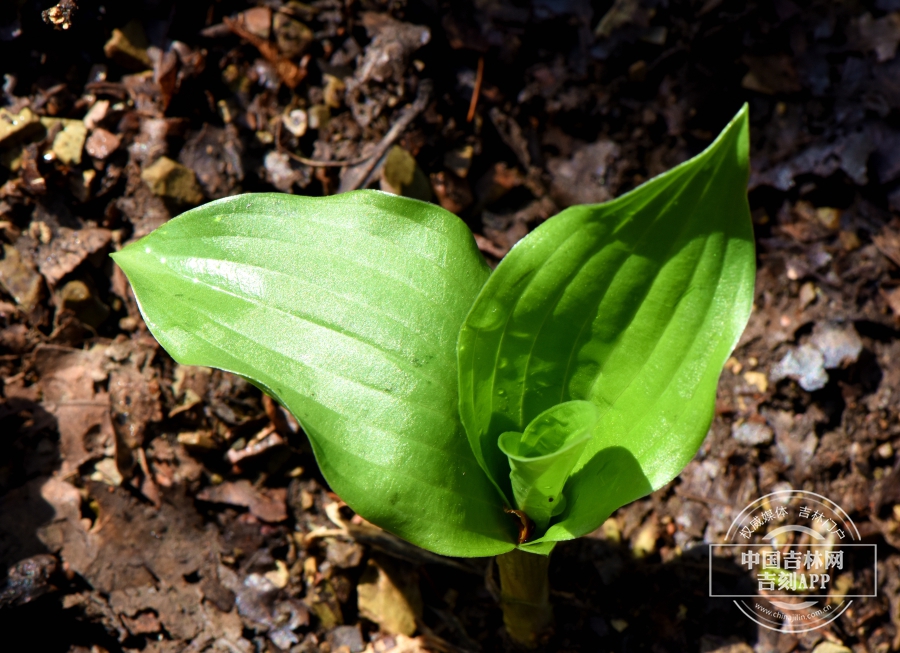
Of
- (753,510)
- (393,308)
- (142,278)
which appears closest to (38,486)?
(142,278)

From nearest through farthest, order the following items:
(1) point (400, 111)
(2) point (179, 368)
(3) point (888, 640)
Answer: (3) point (888, 640) < (2) point (179, 368) < (1) point (400, 111)

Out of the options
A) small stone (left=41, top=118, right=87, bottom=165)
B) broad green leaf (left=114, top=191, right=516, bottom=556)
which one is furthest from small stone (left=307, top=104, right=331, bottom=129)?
broad green leaf (left=114, top=191, right=516, bottom=556)

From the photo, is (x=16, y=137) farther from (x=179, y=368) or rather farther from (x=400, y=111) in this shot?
(x=400, y=111)

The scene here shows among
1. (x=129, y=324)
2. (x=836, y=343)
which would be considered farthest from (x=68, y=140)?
(x=836, y=343)

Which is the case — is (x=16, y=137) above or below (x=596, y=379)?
above

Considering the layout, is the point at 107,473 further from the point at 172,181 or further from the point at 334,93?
the point at 334,93
